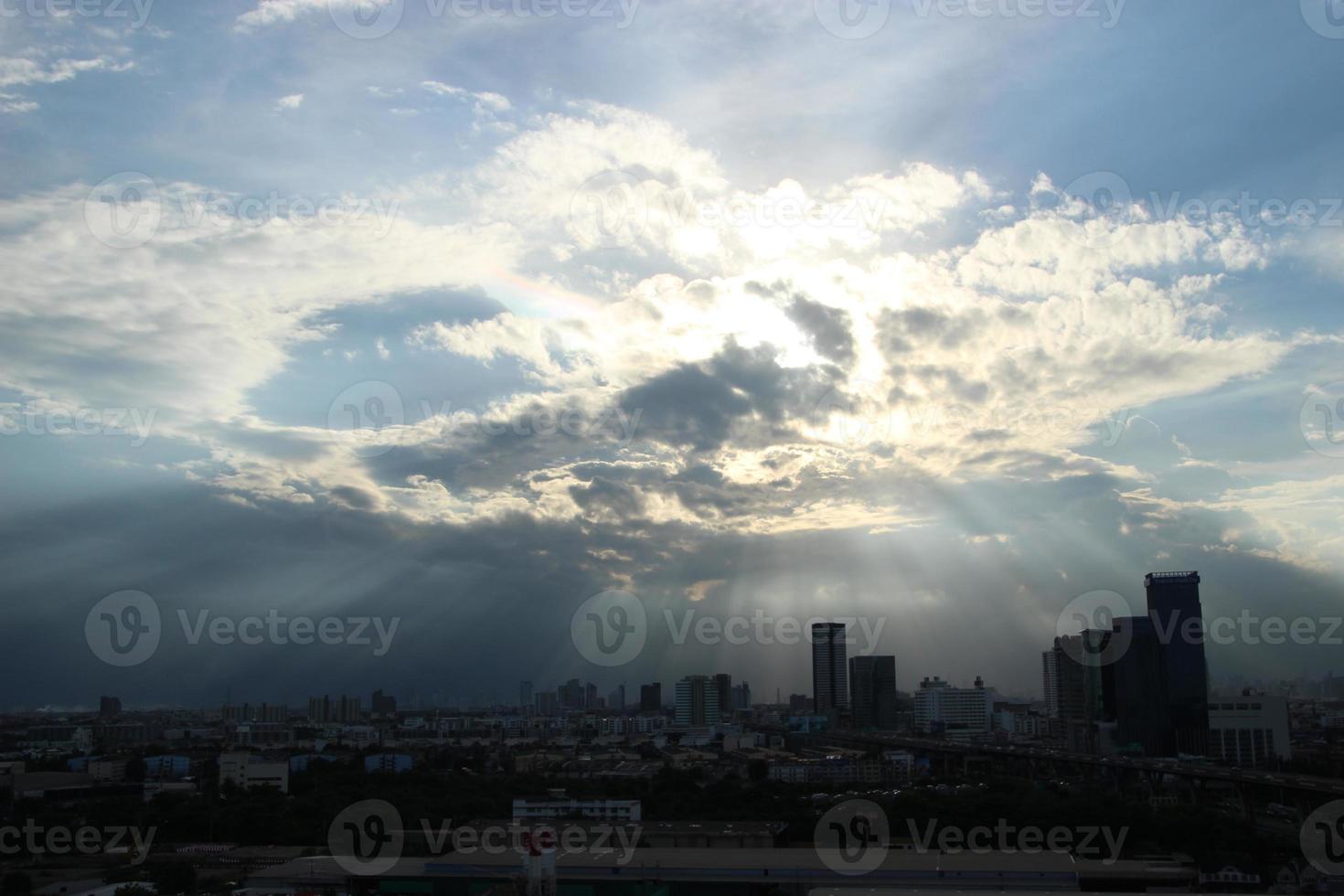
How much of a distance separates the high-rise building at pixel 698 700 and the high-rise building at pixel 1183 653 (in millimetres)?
34831

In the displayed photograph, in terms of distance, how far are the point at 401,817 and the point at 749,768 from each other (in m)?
14.4

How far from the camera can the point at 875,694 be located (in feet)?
206

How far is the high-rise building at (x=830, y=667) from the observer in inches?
2628

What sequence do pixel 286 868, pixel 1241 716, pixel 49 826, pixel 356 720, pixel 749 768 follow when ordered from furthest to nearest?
pixel 356 720 < pixel 1241 716 < pixel 749 768 < pixel 49 826 < pixel 286 868

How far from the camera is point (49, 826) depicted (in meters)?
17.8

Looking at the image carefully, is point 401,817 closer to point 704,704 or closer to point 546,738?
point 546,738

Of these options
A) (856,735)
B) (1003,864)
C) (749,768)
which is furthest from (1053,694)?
(1003,864)

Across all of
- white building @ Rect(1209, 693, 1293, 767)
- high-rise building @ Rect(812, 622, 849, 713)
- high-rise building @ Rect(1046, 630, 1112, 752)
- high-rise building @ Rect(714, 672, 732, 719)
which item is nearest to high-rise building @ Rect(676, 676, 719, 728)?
high-rise building @ Rect(714, 672, 732, 719)

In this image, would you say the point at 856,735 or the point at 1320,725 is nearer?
the point at 1320,725

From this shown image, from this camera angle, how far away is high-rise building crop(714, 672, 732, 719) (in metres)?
71.6

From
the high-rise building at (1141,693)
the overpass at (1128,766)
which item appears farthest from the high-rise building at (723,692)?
the high-rise building at (1141,693)
